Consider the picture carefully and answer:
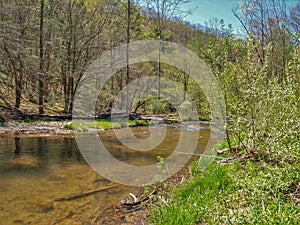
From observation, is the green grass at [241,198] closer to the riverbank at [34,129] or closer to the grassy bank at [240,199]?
the grassy bank at [240,199]

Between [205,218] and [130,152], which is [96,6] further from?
[205,218]

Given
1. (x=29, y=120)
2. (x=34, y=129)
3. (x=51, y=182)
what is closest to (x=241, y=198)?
(x=51, y=182)

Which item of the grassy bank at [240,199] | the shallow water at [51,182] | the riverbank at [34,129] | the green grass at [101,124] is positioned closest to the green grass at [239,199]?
the grassy bank at [240,199]

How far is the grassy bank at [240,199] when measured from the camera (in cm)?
299

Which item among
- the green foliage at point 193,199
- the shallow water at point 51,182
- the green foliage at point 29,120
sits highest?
the green foliage at point 29,120

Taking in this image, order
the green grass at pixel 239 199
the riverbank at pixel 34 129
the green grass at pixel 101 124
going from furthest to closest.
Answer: the green grass at pixel 101 124
the riverbank at pixel 34 129
the green grass at pixel 239 199

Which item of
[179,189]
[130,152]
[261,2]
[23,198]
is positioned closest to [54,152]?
[130,152]

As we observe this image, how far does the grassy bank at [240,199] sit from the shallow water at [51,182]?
4.72 feet

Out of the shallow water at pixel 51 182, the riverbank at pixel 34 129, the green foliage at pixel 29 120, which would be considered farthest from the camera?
the green foliage at pixel 29 120

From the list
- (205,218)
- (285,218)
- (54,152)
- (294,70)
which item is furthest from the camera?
(54,152)

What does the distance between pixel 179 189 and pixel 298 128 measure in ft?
7.69

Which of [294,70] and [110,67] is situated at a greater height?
[110,67]

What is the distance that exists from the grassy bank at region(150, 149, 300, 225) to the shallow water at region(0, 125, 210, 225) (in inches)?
56.7

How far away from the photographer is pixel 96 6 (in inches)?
944
